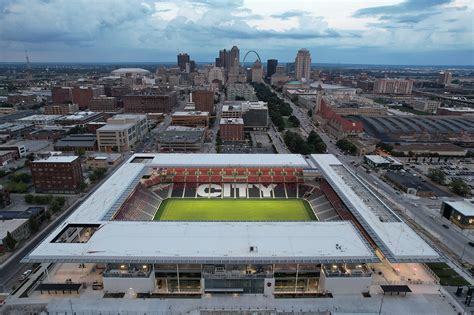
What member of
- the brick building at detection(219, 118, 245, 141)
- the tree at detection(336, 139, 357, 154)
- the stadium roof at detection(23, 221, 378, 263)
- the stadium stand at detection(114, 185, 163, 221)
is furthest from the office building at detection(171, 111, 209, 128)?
the stadium roof at detection(23, 221, 378, 263)

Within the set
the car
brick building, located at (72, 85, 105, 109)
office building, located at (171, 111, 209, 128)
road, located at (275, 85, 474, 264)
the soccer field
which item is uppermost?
brick building, located at (72, 85, 105, 109)

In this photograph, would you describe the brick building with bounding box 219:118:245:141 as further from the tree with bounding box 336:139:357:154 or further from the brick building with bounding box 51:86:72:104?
the brick building with bounding box 51:86:72:104

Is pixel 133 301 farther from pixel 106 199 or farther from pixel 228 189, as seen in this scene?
pixel 228 189

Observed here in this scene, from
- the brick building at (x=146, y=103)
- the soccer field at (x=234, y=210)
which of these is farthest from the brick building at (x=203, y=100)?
the soccer field at (x=234, y=210)

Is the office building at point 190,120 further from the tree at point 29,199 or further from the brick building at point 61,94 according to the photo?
the brick building at point 61,94

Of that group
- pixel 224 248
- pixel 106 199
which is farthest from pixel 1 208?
pixel 224 248

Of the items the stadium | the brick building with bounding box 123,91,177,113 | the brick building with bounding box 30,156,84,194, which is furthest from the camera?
the brick building with bounding box 123,91,177,113

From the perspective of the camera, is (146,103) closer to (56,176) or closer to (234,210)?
(56,176)
